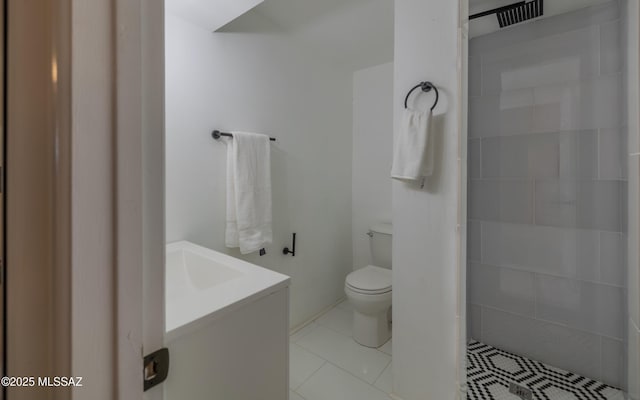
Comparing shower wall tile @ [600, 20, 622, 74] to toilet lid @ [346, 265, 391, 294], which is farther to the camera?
toilet lid @ [346, 265, 391, 294]

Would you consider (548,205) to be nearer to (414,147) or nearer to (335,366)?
(414,147)

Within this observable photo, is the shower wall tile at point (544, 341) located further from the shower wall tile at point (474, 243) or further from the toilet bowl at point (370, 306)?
the toilet bowl at point (370, 306)

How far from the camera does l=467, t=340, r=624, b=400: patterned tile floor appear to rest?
1.37m

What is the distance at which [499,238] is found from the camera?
1592 mm

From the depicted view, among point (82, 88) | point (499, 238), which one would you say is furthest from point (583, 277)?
point (82, 88)

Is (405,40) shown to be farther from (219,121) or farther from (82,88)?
(82,88)

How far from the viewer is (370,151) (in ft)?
8.91

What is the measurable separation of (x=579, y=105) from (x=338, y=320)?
2.15 metres

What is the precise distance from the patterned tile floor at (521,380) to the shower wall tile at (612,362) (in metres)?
0.04

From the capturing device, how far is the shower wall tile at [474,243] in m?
1.62

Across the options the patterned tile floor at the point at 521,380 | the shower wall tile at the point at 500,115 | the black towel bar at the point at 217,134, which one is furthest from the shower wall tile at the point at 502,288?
the black towel bar at the point at 217,134

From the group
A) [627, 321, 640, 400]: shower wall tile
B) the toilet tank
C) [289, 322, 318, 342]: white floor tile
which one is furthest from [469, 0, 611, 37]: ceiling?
[289, 322, 318, 342]: white floor tile

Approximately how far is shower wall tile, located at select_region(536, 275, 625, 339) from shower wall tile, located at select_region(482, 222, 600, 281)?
0.17ft

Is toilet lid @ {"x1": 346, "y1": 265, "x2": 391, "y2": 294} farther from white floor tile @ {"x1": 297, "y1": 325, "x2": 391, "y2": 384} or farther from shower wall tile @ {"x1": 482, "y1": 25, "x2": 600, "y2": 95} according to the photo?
shower wall tile @ {"x1": 482, "y1": 25, "x2": 600, "y2": 95}
